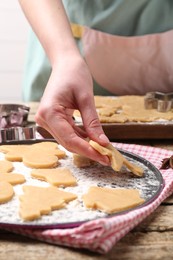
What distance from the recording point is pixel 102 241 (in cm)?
83

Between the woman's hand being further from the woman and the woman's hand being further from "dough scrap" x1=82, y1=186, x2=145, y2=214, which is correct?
the woman

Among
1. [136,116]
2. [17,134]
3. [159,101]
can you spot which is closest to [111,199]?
[17,134]

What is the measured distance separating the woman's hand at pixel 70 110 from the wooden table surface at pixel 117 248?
0.83 feet

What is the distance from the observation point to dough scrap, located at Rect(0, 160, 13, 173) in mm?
1136

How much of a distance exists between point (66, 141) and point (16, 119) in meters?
0.54

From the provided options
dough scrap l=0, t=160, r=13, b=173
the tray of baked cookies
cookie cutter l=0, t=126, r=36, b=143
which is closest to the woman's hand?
dough scrap l=0, t=160, r=13, b=173

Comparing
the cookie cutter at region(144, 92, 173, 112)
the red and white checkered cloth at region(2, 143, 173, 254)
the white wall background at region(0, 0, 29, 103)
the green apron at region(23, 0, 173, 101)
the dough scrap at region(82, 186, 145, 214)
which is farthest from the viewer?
the white wall background at region(0, 0, 29, 103)

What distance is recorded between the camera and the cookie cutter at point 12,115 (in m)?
1.56

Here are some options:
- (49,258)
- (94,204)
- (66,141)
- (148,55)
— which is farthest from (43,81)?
(49,258)

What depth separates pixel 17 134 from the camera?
1.42 meters

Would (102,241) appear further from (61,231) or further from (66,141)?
(66,141)

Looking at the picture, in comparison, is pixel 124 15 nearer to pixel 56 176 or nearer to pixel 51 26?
pixel 51 26

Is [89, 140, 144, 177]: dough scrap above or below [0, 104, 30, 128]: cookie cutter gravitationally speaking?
above

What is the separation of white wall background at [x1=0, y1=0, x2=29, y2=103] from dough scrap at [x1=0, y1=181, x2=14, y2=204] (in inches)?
91.3
